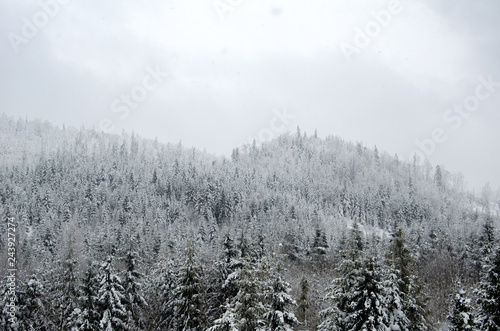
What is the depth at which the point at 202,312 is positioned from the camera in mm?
28156

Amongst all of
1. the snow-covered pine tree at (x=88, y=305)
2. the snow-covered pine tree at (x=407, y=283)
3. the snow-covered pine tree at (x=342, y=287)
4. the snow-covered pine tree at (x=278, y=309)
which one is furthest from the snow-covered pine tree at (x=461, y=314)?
the snow-covered pine tree at (x=88, y=305)

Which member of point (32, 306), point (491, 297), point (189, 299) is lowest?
point (32, 306)

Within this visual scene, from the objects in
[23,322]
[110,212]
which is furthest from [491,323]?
[110,212]

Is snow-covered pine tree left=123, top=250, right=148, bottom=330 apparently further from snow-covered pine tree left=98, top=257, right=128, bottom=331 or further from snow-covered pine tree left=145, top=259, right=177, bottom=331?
snow-covered pine tree left=145, top=259, right=177, bottom=331

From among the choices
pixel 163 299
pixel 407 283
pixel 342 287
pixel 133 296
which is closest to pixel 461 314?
pixel 407 283

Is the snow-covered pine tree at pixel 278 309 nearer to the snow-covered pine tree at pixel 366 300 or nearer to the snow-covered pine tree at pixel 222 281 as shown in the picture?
the snow-covered pine tree at pixel 366 300

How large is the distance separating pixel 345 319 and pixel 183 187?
123128 millimetres

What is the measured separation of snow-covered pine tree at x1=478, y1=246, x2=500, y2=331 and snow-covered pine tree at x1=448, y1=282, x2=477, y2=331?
1443 millimetres

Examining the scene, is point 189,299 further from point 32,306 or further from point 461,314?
point 461,314

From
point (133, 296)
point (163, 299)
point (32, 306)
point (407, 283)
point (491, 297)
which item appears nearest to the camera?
point (491, 297)

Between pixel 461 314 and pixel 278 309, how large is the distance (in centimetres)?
1121

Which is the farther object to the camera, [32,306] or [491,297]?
[32,306]

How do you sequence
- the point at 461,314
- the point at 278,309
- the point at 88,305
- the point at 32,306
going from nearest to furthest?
the point at 278,309, the point at 461,314, the point at 88,305, the point at 32,306

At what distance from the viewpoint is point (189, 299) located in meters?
27.7
